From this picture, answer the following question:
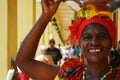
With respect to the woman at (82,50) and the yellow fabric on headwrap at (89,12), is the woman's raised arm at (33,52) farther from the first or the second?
the yellow fabric on headwrap at (89,12)

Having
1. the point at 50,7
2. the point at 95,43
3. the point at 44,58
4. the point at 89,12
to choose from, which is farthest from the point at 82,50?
the point at 44,58

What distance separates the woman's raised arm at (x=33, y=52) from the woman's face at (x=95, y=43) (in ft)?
0.85

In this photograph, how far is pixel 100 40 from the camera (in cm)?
254

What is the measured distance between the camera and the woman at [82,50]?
2547 mm

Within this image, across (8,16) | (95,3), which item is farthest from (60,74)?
(8,16)

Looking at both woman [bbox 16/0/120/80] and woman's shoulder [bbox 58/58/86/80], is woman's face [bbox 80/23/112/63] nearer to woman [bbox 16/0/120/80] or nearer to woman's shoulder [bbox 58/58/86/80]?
woman [bbox 16/0/120/80]

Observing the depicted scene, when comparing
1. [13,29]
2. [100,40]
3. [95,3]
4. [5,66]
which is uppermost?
[95,3]

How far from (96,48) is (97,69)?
0.17 m

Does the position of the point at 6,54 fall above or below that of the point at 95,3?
below

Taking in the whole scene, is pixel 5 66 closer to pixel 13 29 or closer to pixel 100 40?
pixel 13 29

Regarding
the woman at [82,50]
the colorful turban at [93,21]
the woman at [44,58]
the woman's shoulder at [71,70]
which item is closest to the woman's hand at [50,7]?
the woman at [82,50]

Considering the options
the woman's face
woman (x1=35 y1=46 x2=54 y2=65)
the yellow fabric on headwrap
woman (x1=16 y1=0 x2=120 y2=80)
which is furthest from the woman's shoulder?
woman (x1=35 y1=46 x2=54 y2=65)

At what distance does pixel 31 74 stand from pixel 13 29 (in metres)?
3.73

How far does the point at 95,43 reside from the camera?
8.28 feet
